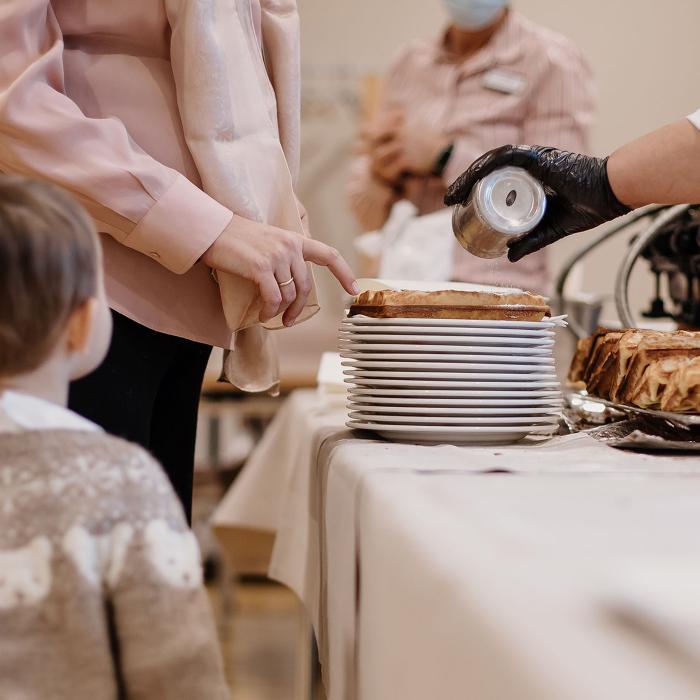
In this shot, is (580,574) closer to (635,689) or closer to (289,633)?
(635,689)

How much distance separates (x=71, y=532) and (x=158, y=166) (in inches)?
18.5

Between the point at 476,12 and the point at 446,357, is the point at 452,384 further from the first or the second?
the point at 476,12

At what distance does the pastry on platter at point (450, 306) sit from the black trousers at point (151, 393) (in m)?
0.20

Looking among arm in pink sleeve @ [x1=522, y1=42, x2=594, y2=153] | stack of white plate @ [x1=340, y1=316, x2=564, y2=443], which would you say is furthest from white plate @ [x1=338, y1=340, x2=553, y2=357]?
arm in pink sleeve @ [x1=522, y1=42, x2=594, y2=153]

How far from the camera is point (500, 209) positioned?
1152 mm

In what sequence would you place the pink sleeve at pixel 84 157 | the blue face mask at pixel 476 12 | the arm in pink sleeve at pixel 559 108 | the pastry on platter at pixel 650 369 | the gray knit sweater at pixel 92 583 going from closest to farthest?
the gray knit sweater at pixel 92 583, the pink sleeve at pixel 84 157, the pastry on platter at pixel 650 369, the arm in pink sleeve at pixel 559 108, the blue face mask at pixel 476 12

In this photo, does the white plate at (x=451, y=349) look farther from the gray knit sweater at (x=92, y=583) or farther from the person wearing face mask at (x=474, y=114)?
the person wearing face mask at (x=474, y=114)

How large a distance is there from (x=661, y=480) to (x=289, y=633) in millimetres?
2588

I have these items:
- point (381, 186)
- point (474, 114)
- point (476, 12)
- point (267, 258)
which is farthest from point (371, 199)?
point (267, 258)

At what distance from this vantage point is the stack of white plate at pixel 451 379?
1045 millimetres

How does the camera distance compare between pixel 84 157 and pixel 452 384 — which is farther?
pixel 452 384

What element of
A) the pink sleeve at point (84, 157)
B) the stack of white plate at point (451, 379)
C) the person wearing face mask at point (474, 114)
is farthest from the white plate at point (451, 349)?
the person wearing face mask at point (474, 114)

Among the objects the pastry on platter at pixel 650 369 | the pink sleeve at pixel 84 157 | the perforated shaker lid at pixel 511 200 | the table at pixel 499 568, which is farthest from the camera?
the perforated shaker lid at pixel 511 200

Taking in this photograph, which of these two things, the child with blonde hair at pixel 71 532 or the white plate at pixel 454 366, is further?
the white plate at pixel 454 366
